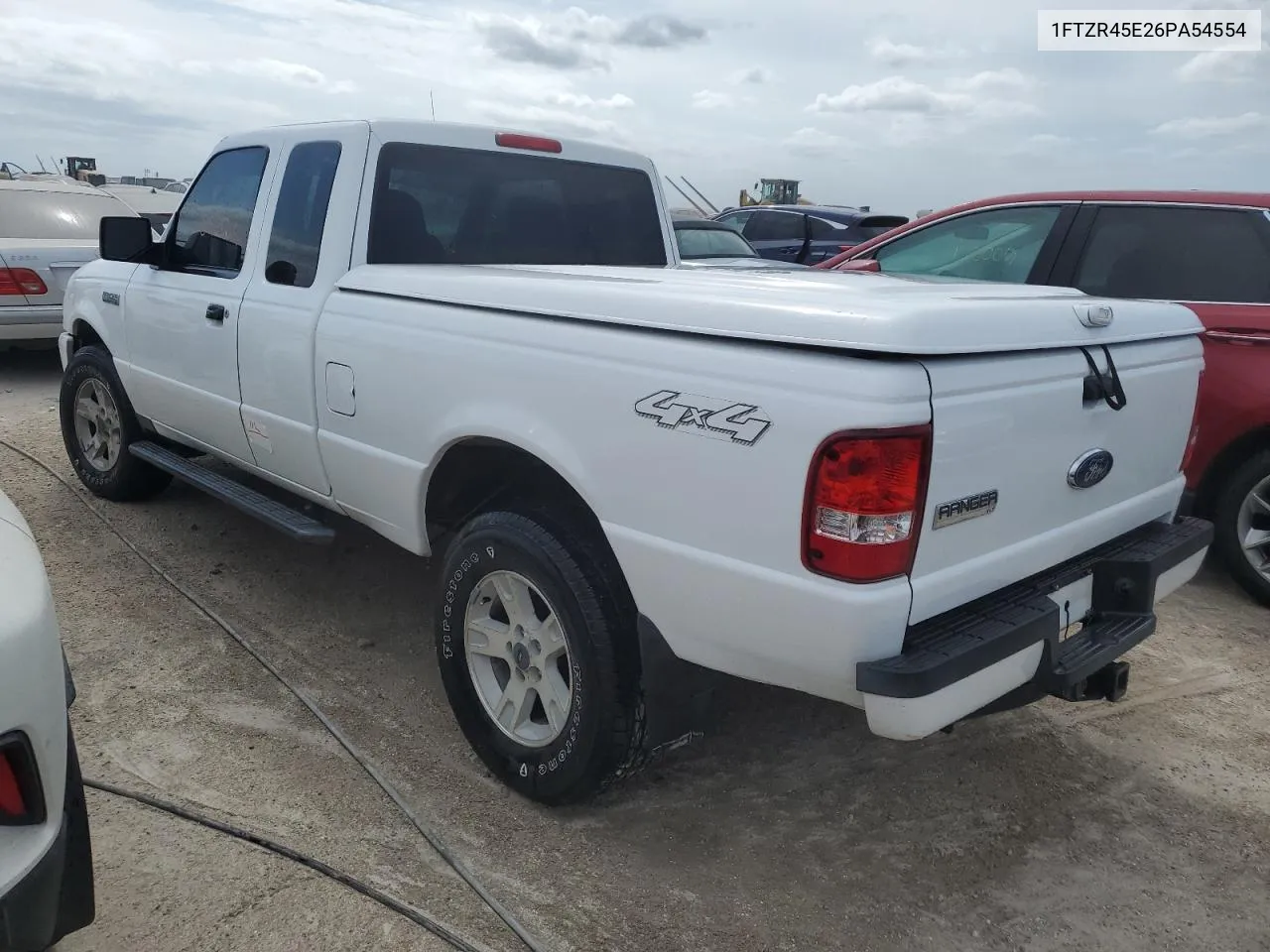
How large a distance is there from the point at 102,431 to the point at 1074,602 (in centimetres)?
493

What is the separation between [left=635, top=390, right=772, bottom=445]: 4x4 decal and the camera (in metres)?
2.07

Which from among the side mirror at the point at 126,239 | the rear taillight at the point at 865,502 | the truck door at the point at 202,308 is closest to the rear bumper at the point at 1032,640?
the rear taillight at the point at 865,502

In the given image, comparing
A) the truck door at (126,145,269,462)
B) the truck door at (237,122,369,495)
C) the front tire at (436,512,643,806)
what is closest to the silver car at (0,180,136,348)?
the truck door at (126,145,269,462)

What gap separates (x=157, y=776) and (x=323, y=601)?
1376 mm

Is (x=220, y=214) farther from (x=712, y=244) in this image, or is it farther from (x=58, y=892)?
(x=712, y=244)

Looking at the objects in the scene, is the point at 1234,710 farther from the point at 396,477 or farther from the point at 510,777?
the point at 396,477

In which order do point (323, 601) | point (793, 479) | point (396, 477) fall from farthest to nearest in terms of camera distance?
point (323, 601) → point (396, 477) → point (793, 479)

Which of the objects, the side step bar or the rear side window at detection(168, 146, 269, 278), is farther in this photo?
the rear side window at detection(168, 146, 269, 278)

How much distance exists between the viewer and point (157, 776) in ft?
9.60

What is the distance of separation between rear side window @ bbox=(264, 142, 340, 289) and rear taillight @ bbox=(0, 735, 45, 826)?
220 centimetres

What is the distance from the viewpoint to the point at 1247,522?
4.41 m

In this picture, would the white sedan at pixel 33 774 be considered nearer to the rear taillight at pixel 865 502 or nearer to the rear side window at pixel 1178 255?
the rear taillight at pixel 865 502

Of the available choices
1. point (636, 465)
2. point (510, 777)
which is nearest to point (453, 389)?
point (636, 465)

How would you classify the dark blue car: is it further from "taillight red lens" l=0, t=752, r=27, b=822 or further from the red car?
"taillight red lens" l=0, t=752, r=27, b=822
